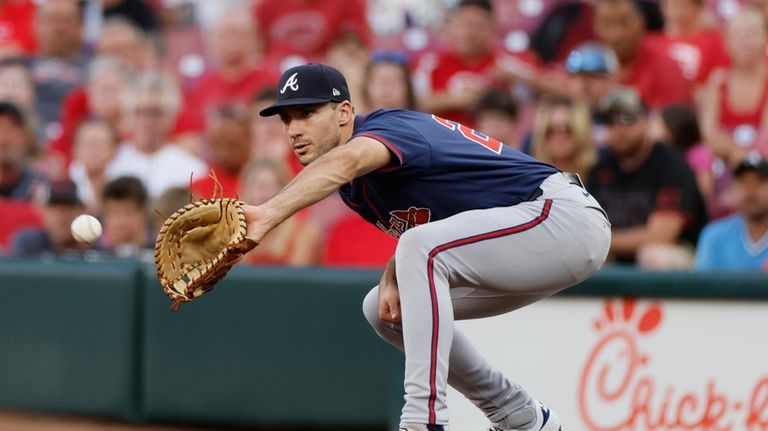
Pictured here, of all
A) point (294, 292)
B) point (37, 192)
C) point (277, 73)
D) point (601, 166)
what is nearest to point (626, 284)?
point (601, 166)

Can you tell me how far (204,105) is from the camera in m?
9.10

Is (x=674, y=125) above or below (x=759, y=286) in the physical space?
above

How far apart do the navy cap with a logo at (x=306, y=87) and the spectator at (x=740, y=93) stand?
397 centimetres

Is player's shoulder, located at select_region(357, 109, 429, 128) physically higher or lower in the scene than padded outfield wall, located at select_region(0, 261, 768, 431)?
higher

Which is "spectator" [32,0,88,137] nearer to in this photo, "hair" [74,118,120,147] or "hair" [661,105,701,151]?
"hair" [74,118,120,147]

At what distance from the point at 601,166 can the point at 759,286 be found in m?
1.77

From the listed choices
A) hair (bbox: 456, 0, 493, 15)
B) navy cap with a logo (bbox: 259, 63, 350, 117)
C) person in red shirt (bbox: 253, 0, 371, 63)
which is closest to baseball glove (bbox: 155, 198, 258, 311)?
navy cap with a logo (bbox: 259, 63, 350, 117)

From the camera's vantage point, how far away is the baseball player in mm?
3789

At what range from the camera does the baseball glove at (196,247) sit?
12.0 feet

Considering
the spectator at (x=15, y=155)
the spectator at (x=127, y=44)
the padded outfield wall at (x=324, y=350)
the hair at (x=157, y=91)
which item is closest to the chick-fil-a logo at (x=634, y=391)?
the padded outfield wall at (x=324, y=350)

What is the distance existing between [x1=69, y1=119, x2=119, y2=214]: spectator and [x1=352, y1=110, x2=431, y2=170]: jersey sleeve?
5.27m

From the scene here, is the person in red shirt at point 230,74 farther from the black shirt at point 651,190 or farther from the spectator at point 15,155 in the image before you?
the black shirt at point 651,190

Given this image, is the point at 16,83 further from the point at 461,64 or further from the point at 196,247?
the point at 196,247

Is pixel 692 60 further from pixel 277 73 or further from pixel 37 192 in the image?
pixel 37 192
